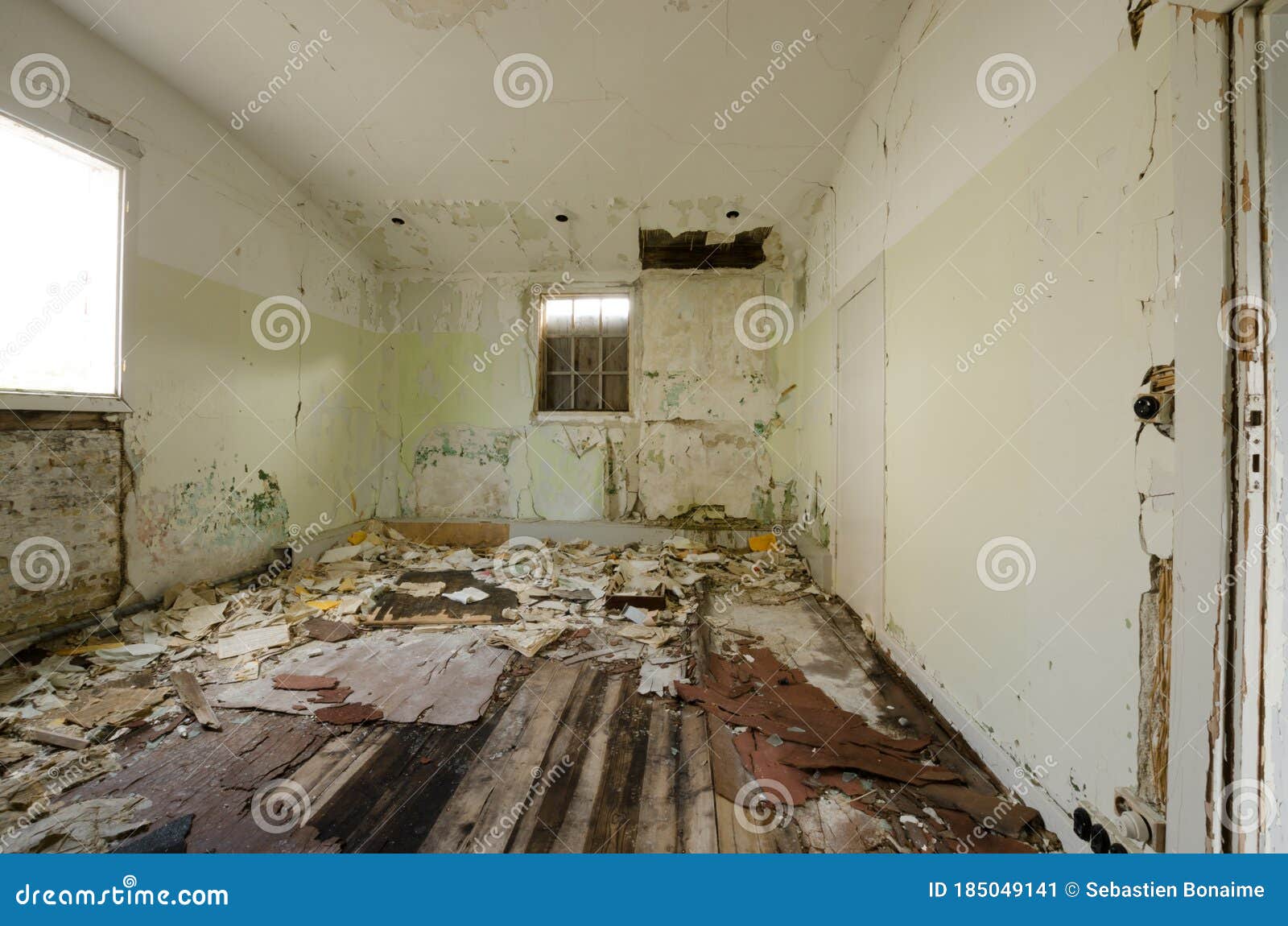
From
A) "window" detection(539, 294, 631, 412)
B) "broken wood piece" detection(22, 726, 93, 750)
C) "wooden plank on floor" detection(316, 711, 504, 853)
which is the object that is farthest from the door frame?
"broken wood piece" detection(22, 726, 93, 750)

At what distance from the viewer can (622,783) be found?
173cm

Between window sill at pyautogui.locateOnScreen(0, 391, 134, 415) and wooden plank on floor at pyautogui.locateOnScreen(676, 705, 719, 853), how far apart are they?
10.9 feet

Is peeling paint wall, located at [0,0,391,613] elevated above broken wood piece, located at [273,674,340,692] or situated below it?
above

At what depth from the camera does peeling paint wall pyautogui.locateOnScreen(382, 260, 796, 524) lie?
5.28m

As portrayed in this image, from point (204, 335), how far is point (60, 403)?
98 centimetres

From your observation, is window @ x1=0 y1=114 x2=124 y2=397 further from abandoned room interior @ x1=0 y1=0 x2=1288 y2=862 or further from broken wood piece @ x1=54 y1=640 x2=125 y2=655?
broken wood piece @ x1=54 y1=640 x2=125 y2=655

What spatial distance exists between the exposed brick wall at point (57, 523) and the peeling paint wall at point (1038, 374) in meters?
4.18

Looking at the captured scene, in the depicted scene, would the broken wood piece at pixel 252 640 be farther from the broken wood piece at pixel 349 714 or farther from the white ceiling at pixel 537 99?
the white ceiling at pixel 537 99

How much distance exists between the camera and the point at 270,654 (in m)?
2.72

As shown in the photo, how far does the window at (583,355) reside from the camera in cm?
553

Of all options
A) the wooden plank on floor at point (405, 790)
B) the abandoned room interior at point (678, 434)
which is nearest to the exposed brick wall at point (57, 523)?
the abandoned room interior at point (678, 434)

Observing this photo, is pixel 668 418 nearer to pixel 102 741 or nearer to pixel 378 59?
pixel 378 59

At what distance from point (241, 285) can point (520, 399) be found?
98.1 inches

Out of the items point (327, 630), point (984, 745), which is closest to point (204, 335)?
point (327, 630)
